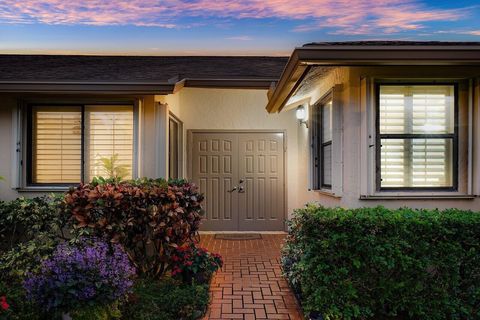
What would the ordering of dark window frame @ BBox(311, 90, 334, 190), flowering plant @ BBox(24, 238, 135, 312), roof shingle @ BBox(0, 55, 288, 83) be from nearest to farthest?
flowering plant @ BBox(24, 238, 135, 312) → dark window frame @ BBox(311, 90, 334, 190) → roof shingle @ BBox(0, 55, 288, 83)

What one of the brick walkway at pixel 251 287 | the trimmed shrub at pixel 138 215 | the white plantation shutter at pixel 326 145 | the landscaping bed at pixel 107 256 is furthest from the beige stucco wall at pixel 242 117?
the trimmed shrub at pixel 138 215

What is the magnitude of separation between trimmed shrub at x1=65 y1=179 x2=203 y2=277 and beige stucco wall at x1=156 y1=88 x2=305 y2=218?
4056 mm

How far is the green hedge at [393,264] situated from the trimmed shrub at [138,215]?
1.62 m

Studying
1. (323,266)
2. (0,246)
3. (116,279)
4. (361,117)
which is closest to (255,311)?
(323,266)

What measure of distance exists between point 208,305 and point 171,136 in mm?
3981

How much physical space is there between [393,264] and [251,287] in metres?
1.92

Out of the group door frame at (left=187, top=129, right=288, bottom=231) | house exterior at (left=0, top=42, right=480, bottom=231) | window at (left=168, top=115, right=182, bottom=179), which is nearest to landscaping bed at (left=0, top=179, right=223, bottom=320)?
house exterior at (left=0, top=42, right=480, bottom=231)

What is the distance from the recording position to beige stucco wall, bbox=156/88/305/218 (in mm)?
8664

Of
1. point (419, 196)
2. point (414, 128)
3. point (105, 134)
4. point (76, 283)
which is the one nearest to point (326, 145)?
point (414, 128)

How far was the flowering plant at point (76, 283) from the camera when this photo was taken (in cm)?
321

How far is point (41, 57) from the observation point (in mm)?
7664

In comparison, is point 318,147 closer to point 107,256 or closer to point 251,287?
point 251,287

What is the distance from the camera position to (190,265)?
4594mm

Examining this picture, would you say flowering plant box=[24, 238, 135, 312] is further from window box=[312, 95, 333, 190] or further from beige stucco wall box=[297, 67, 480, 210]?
window box=[312, 95, 333, 190]
